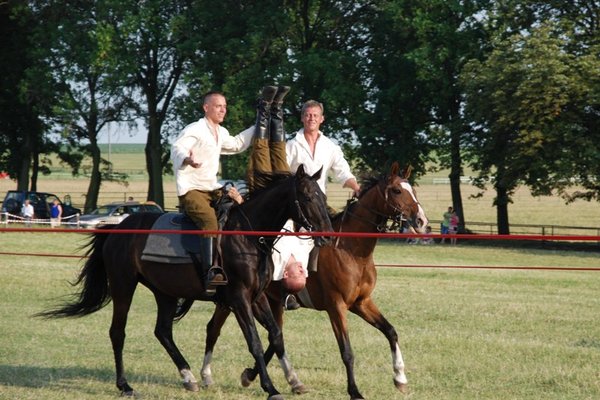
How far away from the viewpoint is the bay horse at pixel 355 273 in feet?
34.6

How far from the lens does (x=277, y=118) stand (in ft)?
36.5

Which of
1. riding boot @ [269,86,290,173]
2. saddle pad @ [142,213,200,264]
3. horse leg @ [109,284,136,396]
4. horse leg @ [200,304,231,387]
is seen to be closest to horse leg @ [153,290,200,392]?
horse leg @ [200,304,231,387]

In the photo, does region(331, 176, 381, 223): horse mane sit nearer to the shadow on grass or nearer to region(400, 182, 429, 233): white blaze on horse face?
region(400, 182, 429, 233): white blaze on horse face

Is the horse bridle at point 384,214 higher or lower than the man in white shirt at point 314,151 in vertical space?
lower

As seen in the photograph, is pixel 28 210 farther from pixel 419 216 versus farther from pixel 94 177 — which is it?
pixel 419 216

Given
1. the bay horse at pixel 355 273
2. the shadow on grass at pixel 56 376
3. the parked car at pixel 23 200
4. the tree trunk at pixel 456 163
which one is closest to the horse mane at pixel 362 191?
the bay horse at pixel 355 273

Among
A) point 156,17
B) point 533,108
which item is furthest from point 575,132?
point 156,17

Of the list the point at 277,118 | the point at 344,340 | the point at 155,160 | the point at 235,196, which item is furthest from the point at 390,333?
the point at 155,160

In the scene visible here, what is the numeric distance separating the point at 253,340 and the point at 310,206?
1.30 meters

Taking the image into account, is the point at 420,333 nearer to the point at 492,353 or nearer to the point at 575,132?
the point at 492,353

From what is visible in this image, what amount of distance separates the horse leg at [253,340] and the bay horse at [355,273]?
671mm

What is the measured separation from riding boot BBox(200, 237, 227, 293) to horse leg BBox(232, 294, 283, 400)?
0.26 meters

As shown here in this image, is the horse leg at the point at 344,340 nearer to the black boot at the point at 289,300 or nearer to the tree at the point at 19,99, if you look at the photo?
the black boot at the point at 289,300

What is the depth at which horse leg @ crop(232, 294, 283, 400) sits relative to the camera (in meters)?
9.66
